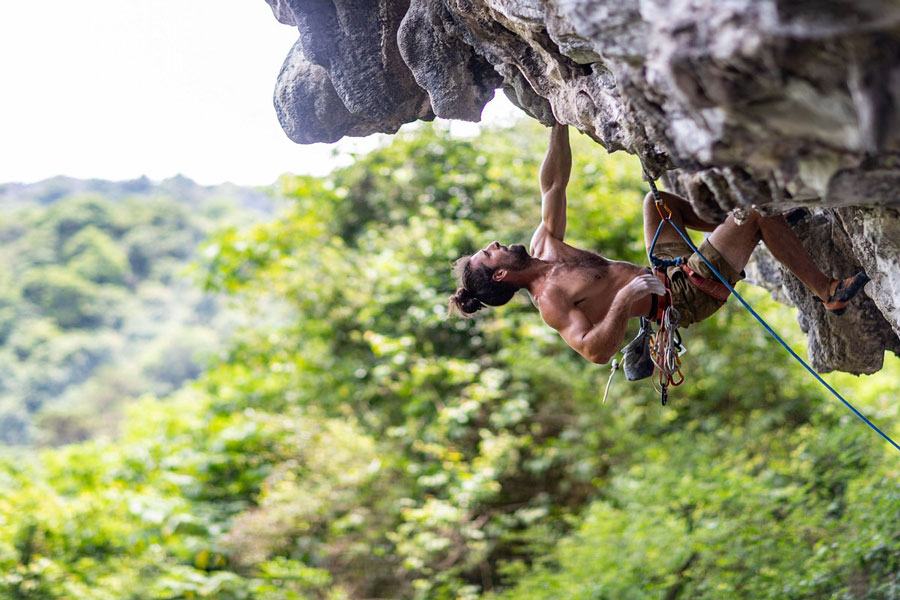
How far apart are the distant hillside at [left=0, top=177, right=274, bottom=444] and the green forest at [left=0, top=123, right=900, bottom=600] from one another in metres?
25.4

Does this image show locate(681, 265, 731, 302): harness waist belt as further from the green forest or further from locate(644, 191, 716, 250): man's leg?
the green forest

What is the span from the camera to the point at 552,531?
345 inches

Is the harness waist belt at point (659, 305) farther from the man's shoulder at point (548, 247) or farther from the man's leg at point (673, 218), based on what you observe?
the man's shoulder at point (548, 247)

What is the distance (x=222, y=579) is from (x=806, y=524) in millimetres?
5027

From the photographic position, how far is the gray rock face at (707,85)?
5.80ft

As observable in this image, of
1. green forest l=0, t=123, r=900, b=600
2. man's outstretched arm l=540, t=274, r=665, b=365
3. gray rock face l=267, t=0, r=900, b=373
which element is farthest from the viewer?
green forest l=0, t=123, r=900, b=600

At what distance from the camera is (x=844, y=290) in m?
3.46

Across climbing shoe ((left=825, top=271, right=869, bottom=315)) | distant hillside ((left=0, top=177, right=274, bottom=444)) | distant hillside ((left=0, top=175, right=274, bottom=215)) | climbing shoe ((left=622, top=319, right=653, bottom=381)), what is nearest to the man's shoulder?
climbing shoe ((left=622, top=319, right=653, bottom=381))

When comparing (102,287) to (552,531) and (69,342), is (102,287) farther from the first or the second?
(552,531)

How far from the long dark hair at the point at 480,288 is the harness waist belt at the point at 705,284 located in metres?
0.74

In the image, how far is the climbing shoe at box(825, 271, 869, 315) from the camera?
3373 millimetres

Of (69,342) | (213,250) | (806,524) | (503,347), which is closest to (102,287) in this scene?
(69,342)

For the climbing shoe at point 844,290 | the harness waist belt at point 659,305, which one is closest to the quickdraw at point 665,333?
the harness waist belt at point 659,305

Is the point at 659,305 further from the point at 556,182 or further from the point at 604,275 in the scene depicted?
the point at 556,182
